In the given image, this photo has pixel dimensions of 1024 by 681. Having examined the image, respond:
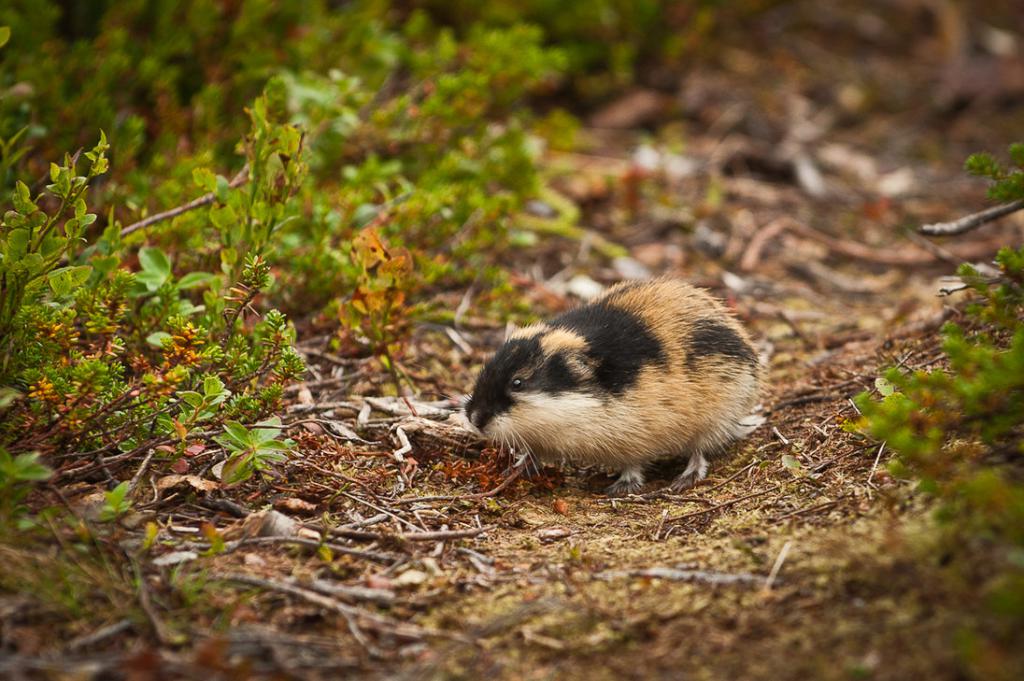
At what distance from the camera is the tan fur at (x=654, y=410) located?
5.35 meters

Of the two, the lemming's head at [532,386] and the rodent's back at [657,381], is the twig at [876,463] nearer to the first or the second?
the rodent's back at [657,381]

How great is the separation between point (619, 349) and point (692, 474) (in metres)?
0.81

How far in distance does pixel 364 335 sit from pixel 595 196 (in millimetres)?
3743

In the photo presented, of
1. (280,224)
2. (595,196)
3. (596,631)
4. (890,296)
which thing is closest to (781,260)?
(890,296)

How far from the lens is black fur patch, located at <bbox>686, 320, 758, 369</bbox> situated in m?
5.57

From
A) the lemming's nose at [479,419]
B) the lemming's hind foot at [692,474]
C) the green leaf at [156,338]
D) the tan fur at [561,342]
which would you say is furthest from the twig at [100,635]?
the lemming's hind foot at [692,474]

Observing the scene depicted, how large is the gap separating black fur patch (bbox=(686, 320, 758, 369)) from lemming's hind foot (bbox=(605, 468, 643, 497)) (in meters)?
0.69

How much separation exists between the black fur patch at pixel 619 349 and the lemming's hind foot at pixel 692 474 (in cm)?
59

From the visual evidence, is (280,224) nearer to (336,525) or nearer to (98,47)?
(336,525)

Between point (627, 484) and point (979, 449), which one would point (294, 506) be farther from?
point (979, 449)

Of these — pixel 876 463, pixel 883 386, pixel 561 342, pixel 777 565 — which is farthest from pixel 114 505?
pixel 883 386

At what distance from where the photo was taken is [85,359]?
4.45m

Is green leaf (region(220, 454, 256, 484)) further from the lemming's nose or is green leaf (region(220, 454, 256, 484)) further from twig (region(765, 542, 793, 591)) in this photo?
twig (region(765, 542, 793, 591))

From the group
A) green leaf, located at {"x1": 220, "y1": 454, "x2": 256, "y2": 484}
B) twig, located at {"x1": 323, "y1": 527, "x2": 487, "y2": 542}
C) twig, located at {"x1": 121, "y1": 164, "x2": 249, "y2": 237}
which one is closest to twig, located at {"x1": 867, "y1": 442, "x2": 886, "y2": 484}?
twig, located at {"x1": 323, "y1": 527, "x2": 487, "y2": 542}
